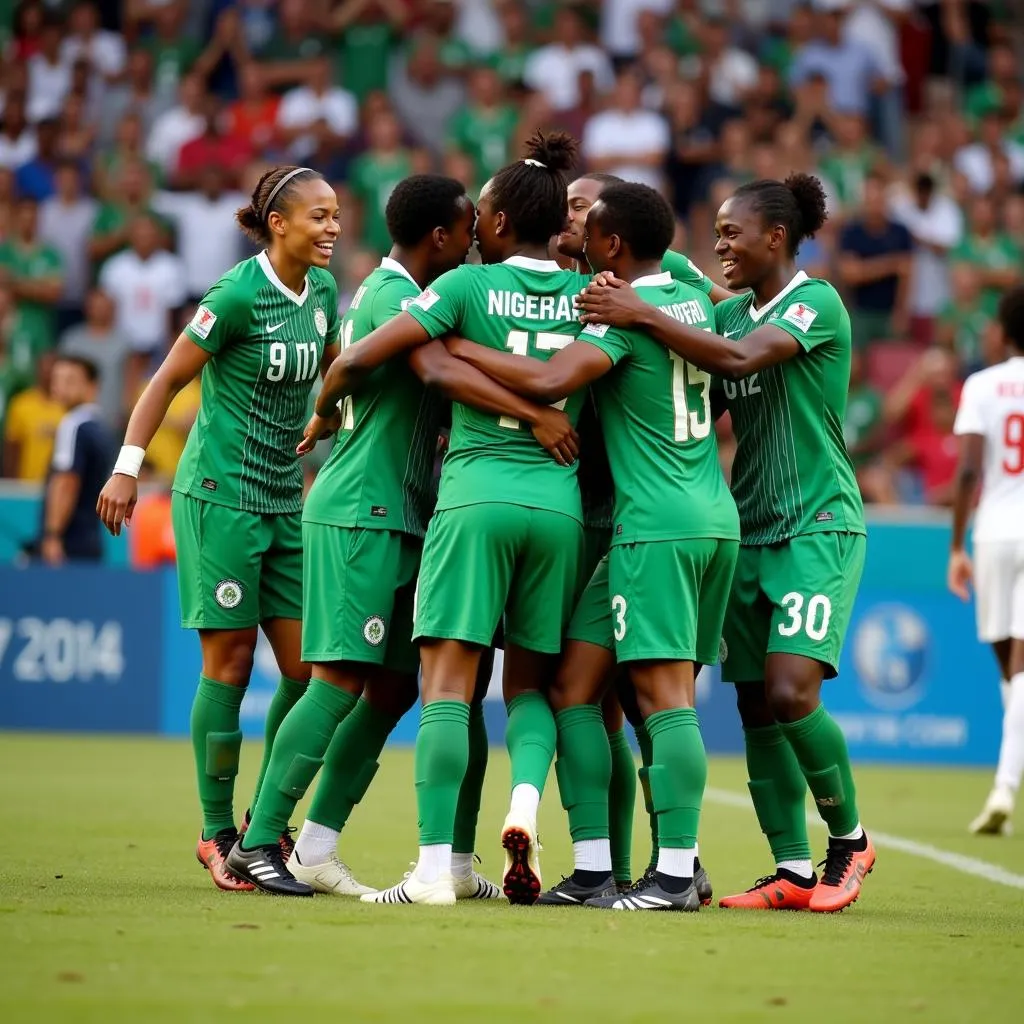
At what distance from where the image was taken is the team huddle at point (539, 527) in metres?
5.94

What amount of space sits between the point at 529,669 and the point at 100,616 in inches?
324

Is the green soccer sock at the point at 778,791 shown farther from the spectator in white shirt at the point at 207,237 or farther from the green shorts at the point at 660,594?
the spectator in white shirt at the point at 207,237

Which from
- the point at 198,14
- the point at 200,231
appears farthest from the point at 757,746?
the point at 198,14

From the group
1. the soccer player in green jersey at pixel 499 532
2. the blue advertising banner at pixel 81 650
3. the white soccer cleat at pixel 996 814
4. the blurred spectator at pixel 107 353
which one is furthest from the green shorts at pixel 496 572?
the blurred spectator at pixel 107 353

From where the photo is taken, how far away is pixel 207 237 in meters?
16.7

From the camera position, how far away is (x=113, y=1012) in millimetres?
4027

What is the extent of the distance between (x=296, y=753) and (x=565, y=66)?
1315 centimetres

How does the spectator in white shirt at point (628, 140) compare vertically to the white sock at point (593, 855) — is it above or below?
above

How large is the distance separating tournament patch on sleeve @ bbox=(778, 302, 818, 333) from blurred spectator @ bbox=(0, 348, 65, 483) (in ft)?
32.1

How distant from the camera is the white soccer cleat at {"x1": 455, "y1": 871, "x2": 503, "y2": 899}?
6.38 meters

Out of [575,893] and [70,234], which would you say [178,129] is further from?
[575,893]

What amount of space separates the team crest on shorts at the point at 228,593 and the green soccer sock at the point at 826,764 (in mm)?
1953

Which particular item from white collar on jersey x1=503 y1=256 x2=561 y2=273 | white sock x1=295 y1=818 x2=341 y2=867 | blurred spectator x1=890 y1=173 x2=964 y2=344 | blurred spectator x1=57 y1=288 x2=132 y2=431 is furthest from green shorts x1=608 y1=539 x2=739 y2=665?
blurred spectator x1=890 y1=173 x2=964 y2=344

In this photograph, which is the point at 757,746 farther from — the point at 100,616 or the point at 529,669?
the point at 100,616
